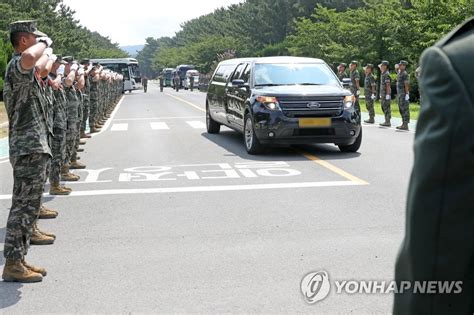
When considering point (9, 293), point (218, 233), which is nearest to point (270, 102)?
point (218, 233)

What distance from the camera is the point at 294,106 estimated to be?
1177 centimetres

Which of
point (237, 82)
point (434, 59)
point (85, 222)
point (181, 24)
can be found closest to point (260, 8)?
point (237, 82)

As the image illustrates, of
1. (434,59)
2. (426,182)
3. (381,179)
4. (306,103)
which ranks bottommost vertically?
(381,179)

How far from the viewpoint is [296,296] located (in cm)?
459

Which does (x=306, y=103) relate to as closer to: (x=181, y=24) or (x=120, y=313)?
(x=120, y=313)

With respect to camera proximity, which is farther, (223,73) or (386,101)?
(386,101)

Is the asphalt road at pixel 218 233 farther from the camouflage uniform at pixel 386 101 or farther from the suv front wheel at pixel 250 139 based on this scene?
the camouflage uniform at pixel 386 101

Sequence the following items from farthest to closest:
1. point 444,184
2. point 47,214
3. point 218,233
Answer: point 47,214 < point 218,233 < point 444,184

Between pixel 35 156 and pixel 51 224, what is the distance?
1.90 metres

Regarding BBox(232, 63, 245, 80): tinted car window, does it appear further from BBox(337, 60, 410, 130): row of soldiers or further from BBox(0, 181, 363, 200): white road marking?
BBox(0, 181, 363, 200): white road marking

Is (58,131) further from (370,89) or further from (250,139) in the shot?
(370,89)

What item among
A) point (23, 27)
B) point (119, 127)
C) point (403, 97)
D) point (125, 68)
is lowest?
point (119, 127)

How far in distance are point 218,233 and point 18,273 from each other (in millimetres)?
1972

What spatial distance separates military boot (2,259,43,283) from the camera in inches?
200
